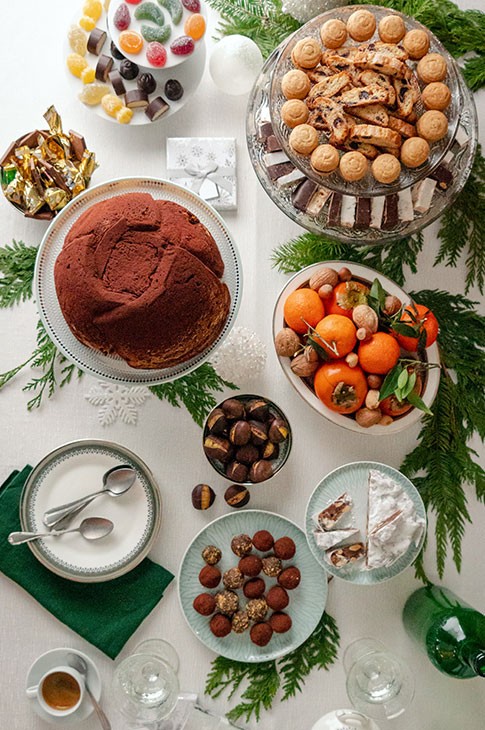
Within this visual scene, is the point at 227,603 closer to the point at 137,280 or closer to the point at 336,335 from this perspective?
the point at 336,335

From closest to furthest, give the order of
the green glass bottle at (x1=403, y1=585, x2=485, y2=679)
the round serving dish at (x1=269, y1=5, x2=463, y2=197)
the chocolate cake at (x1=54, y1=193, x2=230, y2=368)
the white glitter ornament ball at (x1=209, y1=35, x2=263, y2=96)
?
the chocolate cake at (x1=54, y1=193, x2=230, y2=368) < the round serving dish at (x1=269, y1=5, x2=463, y2=197) < the green glass bottle at (x1=403, y1=585, x2=485, y2=679) < the white glitter ornament ball at (x1=209, y1=35, x2=263, y2=96)

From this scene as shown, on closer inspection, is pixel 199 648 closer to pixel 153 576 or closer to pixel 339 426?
pixel 153 576

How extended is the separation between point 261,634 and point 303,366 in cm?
58

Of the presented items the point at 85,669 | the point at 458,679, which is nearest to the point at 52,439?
the point at 85,669

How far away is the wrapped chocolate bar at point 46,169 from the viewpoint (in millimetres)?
1473

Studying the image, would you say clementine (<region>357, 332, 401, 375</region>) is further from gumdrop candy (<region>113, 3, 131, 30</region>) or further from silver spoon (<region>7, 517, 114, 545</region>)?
gumdrop candy (<region>113, 3, 131, 30</region>)

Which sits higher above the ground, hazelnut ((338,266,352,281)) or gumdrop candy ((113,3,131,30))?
gumdrop candy ((113,3,131,30))

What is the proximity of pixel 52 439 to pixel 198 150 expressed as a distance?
2.34 ft

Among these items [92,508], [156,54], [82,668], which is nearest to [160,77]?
[156,54]

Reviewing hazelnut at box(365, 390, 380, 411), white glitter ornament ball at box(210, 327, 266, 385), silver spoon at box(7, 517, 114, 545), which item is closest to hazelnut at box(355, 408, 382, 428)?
hazelnut at box(365, 390, 380, 411)

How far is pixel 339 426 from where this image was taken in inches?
61.3

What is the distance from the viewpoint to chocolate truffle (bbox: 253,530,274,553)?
152 centimetres

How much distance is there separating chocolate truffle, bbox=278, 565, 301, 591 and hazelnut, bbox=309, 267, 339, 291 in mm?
609

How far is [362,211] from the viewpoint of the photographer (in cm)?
132
